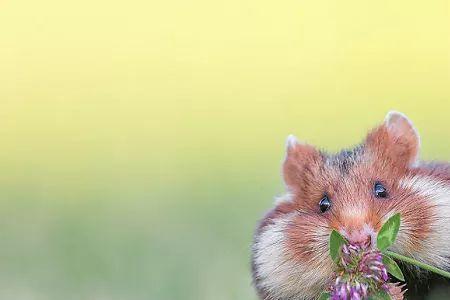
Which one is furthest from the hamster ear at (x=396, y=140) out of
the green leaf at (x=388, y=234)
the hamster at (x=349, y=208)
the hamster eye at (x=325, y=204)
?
the green leaf at (x=388, y=234)

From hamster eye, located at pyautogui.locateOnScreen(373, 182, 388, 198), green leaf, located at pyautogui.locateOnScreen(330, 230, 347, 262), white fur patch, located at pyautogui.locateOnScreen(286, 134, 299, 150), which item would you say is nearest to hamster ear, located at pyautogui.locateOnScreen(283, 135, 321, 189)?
white fur patch, located at pyautogui.locateOnScreen(286, 134, 299, 150)

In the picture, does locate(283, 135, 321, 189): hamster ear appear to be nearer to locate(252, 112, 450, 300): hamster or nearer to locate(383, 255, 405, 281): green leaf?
locate(252, 112, 450, 300): hamster

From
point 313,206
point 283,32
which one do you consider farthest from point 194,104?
point 313,206

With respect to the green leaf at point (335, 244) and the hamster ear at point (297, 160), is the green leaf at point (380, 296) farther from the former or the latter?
the hamster ear at point (297, 160)

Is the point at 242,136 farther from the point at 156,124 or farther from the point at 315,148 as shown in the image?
the point at 315,148

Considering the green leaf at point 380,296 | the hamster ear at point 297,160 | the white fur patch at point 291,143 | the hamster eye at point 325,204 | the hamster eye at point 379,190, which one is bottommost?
the green leaf at point 380,296
